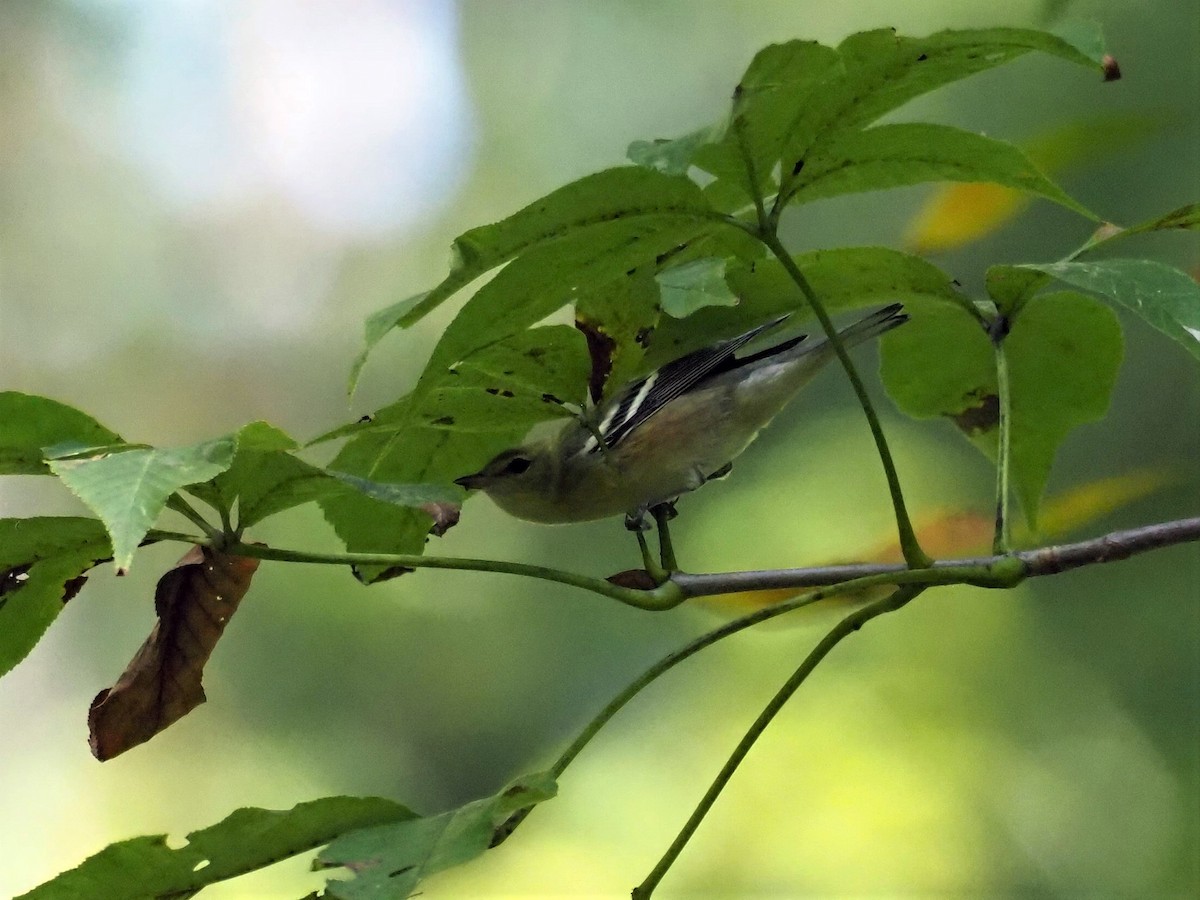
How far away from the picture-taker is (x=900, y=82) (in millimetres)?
317

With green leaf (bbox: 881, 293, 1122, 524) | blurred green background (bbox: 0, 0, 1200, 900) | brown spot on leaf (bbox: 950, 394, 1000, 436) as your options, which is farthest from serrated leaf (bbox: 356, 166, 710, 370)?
blurred green background (bbox: 0, 0, 1200, 900)

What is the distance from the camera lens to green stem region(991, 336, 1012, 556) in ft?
1.38

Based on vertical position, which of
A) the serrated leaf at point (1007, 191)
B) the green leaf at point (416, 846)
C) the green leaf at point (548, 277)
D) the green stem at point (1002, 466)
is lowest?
the green leaf at point (416, 846)

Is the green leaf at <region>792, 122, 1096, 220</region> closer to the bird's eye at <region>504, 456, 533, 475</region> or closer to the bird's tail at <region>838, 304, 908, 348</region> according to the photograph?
the bird's tail at <region>838, 304, 908, 348</region>

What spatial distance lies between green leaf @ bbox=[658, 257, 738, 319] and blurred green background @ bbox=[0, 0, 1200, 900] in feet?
2.24

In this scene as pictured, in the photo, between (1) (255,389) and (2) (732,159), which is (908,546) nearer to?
(2) (732,159)

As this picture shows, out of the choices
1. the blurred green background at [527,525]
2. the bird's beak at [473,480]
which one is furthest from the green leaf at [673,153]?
the blurred green background at [527,525]

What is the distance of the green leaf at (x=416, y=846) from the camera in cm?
31

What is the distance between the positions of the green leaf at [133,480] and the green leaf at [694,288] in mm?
165

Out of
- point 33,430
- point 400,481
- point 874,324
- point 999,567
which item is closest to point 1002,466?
point 999,567

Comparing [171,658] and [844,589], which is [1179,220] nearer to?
[844,589]

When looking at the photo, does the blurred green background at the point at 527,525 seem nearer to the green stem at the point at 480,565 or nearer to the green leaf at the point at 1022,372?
the green leaf at the point at 1022,372

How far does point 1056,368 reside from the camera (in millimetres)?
522

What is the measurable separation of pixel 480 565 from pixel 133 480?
16 centimetres
